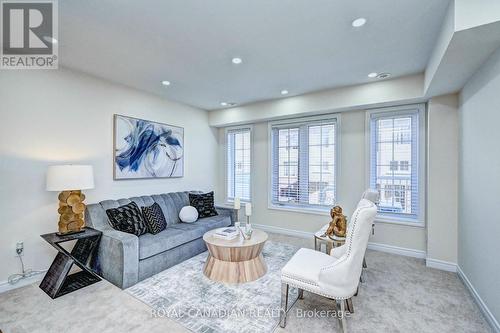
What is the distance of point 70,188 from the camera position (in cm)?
253

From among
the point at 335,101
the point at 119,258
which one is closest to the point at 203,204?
the point at 119,258

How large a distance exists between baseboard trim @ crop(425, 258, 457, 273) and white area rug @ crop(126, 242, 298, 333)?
211cm

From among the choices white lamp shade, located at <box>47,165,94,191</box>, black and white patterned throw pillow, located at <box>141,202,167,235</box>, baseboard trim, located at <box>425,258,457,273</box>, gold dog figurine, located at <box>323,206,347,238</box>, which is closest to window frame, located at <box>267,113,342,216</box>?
gold dog figurine, located at <box>323,206,347,238</box>

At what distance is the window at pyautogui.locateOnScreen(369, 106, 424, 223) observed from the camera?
3.46 m

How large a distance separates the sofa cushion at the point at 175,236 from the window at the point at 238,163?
135 centimetres

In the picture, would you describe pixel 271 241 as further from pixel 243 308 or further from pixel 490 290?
pixel 490 290

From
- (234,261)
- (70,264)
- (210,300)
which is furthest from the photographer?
(234,261)

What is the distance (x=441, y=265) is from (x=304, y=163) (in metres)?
2.49

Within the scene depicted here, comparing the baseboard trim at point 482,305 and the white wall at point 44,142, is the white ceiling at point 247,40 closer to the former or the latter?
the white wall at point 44,142

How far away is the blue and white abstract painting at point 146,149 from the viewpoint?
11.6 feet

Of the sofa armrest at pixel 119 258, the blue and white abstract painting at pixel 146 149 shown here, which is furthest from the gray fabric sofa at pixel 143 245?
the blue and white abstract painting at pixel 146 149

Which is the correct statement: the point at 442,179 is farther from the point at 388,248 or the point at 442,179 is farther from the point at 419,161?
the point at 388,248

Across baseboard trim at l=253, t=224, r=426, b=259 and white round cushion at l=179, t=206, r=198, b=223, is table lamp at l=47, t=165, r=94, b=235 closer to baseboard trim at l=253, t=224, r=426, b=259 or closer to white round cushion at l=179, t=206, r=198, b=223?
white round cushion at l=179, t=206, r=198, b=223

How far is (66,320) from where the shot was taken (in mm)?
1983
